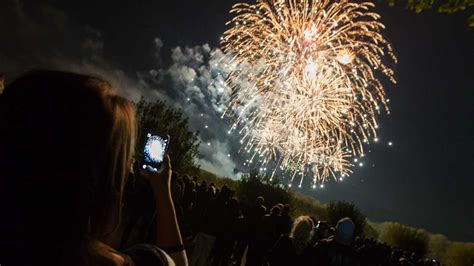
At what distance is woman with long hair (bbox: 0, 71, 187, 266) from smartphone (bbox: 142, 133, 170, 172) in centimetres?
120

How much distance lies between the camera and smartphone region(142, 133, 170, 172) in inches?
103

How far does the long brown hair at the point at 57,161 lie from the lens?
3.62ft

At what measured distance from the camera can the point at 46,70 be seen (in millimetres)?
1283

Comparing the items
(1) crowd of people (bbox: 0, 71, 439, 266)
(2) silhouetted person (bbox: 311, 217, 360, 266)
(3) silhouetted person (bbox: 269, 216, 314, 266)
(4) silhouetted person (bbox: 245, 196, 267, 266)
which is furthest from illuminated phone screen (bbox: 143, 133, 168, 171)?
(4) silhouetted person (bbox: 245, 196, 267, 266)

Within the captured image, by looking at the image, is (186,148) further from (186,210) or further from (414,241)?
(186,210)

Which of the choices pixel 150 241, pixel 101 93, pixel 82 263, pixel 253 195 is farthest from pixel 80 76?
pixel 253 195

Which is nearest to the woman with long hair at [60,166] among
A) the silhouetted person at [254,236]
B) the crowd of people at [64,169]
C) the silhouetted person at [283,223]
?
the crowd of people at [64,169]

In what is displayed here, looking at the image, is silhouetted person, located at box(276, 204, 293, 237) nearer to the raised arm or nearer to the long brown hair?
the raised arm

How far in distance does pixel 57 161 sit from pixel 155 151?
1.63 meters

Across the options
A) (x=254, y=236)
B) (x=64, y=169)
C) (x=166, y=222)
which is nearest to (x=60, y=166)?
(x=64, y=169)

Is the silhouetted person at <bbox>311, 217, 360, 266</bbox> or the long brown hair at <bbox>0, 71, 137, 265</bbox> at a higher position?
the silhouetted person at <bbox>311, 217, 360, 266</bbox>

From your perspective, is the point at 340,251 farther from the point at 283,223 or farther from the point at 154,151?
the point at 154,151

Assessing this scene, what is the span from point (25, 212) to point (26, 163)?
0.47ft

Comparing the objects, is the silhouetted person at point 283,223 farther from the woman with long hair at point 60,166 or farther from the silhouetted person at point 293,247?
the woman with long hair at point 60,166
